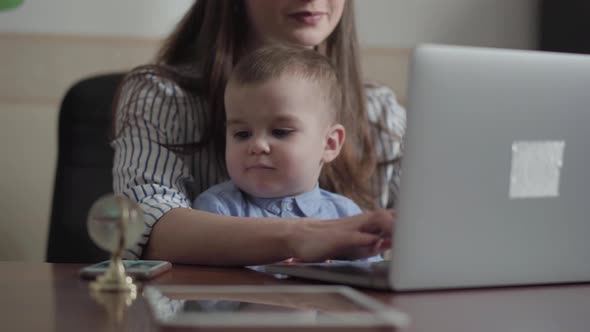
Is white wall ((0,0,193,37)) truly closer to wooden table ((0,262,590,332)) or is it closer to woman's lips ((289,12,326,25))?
woman's lips ((289,12,326,25))

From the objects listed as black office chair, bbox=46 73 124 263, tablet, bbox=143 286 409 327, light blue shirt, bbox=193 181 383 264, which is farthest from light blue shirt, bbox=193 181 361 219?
tablet, bbox=143 286 409 327

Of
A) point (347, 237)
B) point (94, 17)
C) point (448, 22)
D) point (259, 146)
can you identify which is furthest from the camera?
point (448, 22)

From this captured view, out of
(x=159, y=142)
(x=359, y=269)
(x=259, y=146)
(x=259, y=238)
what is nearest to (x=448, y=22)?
(x=159, y=142)

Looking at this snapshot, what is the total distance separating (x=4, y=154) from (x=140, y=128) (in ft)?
3.07

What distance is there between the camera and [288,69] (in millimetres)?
1349

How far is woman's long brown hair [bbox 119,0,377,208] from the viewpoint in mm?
1605

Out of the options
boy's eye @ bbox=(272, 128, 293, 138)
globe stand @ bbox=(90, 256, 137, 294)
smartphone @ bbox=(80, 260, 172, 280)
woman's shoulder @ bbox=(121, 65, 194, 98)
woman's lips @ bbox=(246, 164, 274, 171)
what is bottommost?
smartphone @ bbox=(80, 260, 172, 280)

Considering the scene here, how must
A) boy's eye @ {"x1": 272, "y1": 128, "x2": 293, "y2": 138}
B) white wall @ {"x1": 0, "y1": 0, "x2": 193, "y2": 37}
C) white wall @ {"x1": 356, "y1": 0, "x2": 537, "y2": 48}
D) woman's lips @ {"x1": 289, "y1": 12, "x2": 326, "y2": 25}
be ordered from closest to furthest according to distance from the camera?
boy's eye @ {"x1": 272, "y1": 128, "x2": 293, "y2": 138} → woman's lips @ {"x1": 289, "y1": 12, "x2": 326, "y2": 25} → white wall @ {"x1": 0, "y1": 0, "x2": 193, "y2": 37} → white wall @ {"x1": 356, "y1": 0, "x2": 537, "y2": 48}

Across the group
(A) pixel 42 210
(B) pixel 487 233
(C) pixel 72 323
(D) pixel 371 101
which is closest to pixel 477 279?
(B) pixel 487 233

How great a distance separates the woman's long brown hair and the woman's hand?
0.62 metres

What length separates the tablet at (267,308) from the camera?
2.02 feet

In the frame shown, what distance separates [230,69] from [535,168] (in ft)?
2.94

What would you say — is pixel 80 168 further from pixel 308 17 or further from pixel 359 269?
pixel 359 269

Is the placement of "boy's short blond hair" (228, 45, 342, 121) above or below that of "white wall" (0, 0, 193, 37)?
below
